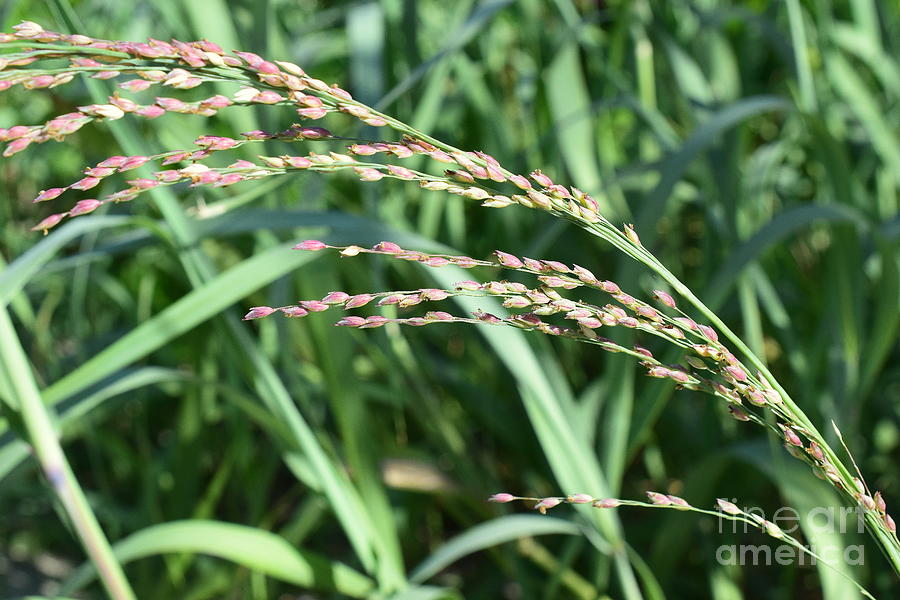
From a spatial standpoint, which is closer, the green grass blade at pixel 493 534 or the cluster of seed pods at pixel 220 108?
the cluster of seed pods at pixel 220 108

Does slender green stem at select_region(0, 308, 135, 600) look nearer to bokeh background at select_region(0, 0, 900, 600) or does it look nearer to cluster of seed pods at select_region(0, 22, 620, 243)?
bokeh background at select_region(0, 0, 900, 600)

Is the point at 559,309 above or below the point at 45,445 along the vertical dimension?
above

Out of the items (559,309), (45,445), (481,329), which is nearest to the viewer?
(559,309)

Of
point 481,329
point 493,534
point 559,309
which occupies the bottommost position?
point 493,534

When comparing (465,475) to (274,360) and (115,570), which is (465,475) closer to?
(274,360)

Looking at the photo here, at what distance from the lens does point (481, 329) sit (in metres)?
0.72

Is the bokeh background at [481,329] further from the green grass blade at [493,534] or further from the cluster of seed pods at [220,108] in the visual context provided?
the cluster of seed pods at [220,108]

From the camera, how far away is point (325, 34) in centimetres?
143

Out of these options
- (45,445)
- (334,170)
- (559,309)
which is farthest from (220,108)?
(45,445)

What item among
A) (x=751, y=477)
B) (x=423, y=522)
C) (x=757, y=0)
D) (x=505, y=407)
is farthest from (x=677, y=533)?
(x=757, y=0)

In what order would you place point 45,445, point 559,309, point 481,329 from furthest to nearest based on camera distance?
point 481,329, point 45,445, point 559,309

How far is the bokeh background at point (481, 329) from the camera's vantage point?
2.51 ft

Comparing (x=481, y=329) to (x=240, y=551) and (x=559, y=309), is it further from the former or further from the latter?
(x=559, y=309)

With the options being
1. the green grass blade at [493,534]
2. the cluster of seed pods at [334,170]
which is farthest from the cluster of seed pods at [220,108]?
the green grass blade at [493,534]
